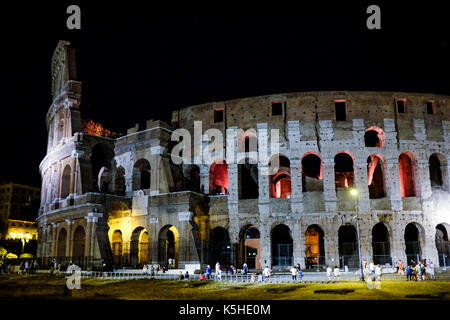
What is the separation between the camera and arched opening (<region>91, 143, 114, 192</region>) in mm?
37672

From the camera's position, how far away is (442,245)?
110 ft

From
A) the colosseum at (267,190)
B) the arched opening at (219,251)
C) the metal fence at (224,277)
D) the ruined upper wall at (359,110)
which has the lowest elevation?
the metal fence at (224,277)

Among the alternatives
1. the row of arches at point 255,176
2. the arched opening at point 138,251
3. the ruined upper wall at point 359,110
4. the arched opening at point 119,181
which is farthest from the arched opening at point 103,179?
the ruined upper wall at point 359,110

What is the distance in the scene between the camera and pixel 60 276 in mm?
30219

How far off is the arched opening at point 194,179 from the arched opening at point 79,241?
970 centimetres

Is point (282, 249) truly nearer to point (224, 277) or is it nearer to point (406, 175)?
point (224, 277)

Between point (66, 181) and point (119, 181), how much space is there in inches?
190

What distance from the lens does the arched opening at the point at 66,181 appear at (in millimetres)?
37594

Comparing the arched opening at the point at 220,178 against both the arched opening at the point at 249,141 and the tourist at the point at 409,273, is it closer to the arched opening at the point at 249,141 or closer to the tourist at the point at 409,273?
the arched opening at the point at 249,141

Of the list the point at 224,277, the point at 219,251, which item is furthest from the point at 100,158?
the point at 224,277
